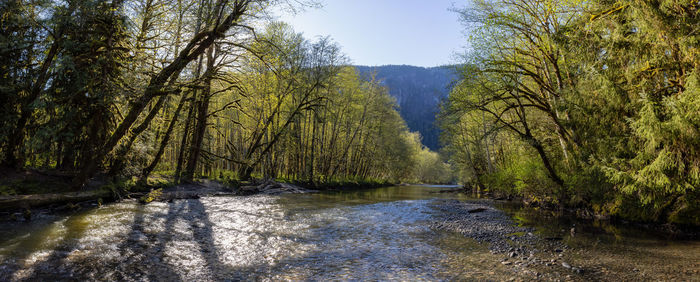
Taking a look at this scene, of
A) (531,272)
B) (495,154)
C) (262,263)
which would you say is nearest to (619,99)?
(531,272)

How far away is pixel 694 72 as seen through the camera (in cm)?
612

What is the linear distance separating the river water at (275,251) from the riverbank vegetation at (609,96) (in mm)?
1480

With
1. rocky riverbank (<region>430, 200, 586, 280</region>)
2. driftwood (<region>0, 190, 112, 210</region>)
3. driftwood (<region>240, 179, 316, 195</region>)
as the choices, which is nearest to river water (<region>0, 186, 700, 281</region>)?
rocky riverbank (<region>430, 200, 586, 280</region>)

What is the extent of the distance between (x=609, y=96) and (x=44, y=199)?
15.1m

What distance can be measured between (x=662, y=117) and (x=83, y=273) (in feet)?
37.7

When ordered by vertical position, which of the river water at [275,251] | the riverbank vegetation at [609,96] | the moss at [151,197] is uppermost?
the riverbank vegetation at [609,96]

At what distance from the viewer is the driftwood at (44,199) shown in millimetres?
7027

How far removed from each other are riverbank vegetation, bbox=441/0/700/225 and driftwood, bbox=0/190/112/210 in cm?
1284

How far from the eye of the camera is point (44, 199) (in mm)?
7762

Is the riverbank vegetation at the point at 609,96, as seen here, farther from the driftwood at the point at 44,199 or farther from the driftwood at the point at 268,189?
the driftwood at the point at 44,199

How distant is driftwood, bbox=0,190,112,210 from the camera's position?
7.03 meters

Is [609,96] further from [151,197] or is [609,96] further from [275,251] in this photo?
[151,197]

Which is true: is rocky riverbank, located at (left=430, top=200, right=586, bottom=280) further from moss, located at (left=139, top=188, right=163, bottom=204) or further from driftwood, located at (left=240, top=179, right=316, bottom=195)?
driftwood, located at (left=240, top=179, right=316, bottom=195)

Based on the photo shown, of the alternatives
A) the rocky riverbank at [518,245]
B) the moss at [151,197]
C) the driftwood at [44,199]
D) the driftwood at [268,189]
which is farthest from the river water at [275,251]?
the driftwood at [268,189]
